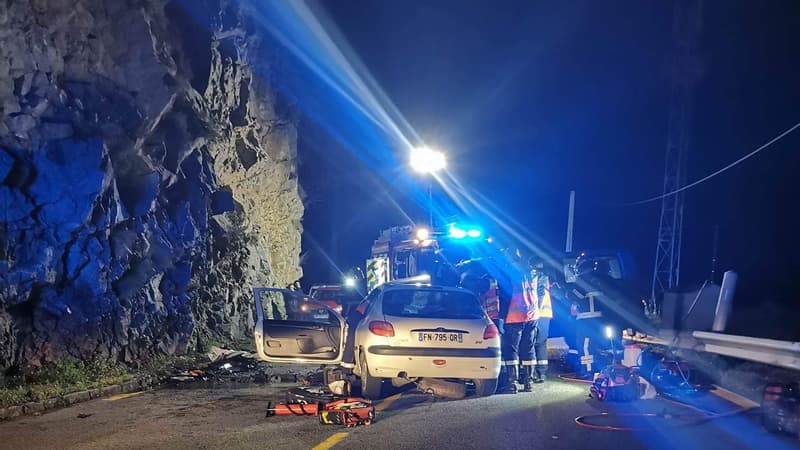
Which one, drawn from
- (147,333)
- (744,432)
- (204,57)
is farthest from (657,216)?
(744,432)

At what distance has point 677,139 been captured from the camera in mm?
27672

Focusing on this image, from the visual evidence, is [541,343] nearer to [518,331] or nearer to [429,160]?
[518,331]

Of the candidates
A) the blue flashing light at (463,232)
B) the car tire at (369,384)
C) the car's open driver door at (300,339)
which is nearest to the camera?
the car tire at (369,384)

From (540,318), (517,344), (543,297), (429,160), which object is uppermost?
(429,160)

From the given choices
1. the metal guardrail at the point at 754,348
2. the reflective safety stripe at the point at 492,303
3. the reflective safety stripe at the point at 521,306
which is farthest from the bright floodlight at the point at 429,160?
the metal guardrail at the point at 754,348

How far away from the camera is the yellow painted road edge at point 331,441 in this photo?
645cm

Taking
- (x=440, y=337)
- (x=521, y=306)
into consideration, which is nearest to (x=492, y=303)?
(x=521, y=306)

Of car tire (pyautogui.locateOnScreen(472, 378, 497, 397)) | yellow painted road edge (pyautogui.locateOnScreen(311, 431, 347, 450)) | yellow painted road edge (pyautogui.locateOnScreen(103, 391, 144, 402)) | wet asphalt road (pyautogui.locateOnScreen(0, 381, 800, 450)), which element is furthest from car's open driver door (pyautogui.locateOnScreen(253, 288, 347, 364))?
yellow painted road edge (pyautogui.locateOnScreen(311, 431, 347, 450))

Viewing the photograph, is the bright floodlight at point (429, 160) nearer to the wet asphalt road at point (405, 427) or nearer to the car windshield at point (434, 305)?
the car windshield at point (434, 305)

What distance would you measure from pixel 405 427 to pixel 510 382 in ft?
11.4

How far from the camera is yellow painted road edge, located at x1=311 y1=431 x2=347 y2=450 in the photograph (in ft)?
21.2

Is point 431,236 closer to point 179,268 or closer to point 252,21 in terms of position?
point 179,268

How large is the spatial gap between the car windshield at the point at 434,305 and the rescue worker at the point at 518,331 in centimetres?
102

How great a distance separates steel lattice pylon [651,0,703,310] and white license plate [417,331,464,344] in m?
19.9
